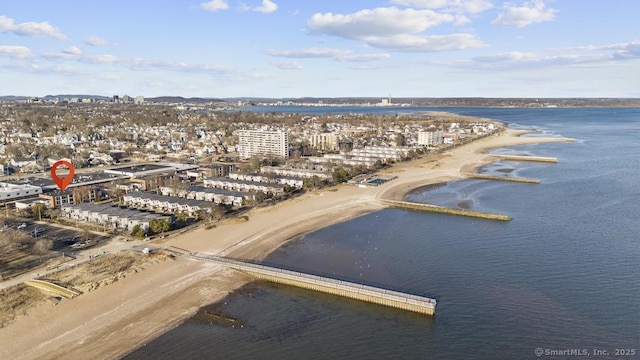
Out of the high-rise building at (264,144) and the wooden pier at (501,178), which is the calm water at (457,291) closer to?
the wooden pier at (501,178)

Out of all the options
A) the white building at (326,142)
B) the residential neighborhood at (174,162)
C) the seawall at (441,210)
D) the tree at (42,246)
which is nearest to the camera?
the tree at (42,246)

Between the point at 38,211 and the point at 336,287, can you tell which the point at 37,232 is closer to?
the point at 38,211

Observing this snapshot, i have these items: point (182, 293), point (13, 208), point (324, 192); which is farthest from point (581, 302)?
point (13, 208)

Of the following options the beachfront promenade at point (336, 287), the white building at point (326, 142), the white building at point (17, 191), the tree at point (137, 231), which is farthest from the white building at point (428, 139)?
the beachfront promenade at point (336, 287)

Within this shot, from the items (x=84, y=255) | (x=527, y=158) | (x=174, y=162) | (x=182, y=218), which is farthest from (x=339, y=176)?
(x=527, y=158)

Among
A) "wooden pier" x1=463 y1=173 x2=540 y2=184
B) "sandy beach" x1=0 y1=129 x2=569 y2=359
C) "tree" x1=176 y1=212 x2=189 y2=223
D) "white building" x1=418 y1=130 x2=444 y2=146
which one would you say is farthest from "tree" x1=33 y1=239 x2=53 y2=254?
"white building" x1=418 y1=130 x2=444 y2=146
